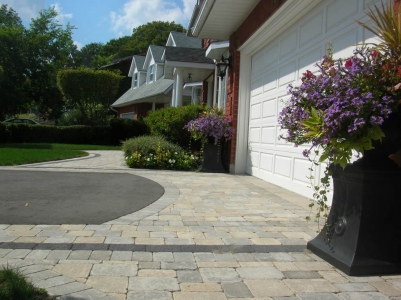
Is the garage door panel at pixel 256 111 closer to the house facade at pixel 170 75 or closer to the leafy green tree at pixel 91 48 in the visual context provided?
the house facade at pixel 170 75

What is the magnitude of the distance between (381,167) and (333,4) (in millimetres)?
3481

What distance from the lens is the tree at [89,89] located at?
2273 cm

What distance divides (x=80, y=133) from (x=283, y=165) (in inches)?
661

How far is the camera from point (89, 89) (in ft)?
75.9

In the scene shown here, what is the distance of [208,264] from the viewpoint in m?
3.26

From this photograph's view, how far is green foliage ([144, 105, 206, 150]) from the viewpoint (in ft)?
36.5

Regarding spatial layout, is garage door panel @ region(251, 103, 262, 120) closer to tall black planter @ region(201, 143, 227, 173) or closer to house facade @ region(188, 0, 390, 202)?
house facade @ region(188, 0, 390, 202)

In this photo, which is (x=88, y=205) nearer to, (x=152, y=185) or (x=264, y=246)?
(x=152, y=185)

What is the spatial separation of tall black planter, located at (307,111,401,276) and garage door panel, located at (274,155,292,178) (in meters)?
3.82

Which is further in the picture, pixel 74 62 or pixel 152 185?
pixel 74 62

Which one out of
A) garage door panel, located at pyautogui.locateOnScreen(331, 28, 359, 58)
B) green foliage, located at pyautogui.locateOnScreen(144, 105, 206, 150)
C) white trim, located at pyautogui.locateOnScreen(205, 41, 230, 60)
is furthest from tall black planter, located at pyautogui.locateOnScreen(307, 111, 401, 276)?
white trim, located at pyautogui.locateOnScreen(205, 41, 230, 60)

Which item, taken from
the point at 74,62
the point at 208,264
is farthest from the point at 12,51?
the point at 208,264

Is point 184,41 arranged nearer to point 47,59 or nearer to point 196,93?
point 196,93

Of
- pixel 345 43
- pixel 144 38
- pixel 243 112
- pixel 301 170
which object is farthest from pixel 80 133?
pixel 144 38
